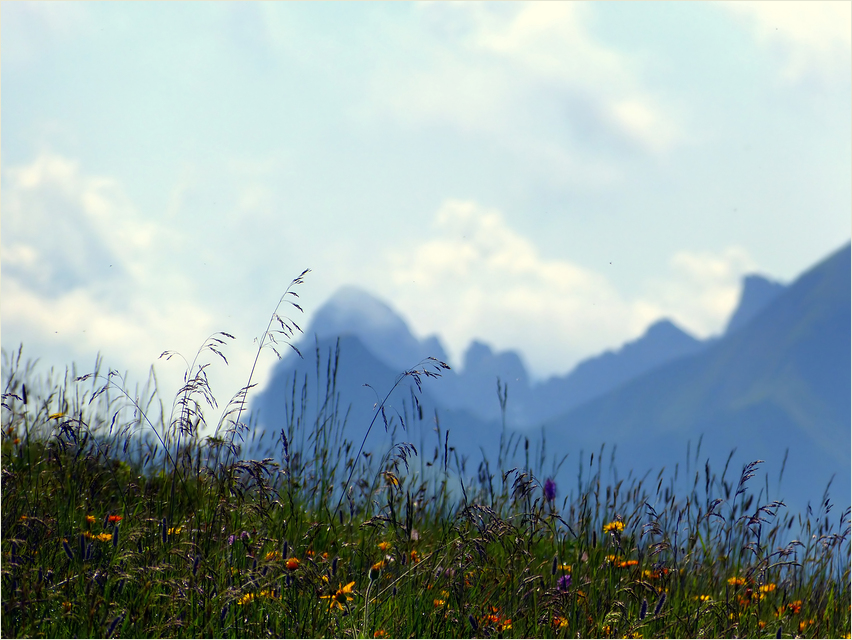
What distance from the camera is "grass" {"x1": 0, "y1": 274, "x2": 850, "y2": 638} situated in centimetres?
242

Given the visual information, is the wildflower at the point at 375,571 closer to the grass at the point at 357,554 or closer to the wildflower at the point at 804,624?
the grass at the point at 357,554

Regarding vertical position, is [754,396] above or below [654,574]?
above

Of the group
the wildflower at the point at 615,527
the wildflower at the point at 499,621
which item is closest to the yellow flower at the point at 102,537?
the wildflower at the point at 499,621

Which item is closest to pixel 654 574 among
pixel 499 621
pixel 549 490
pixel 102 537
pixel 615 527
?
pixel 615 527

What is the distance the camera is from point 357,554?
3.18 metres

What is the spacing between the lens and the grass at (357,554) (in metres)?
2.42

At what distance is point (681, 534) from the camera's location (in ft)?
10.9

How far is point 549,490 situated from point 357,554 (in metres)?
0.96

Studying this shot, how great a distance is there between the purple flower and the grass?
2 cm

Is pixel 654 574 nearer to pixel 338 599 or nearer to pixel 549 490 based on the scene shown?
pixel 549 490

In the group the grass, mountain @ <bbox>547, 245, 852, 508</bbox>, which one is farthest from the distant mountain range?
the grass

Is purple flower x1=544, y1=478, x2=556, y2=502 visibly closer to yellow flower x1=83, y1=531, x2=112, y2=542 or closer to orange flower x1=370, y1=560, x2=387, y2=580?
orange flower x1=370, y1=560, x2=387, y2=580

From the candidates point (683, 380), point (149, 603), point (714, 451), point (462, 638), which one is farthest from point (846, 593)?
point (683, 380)

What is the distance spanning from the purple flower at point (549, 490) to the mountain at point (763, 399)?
5257 inches
